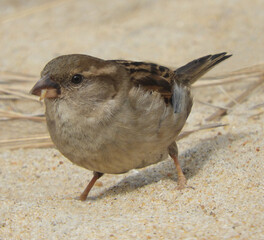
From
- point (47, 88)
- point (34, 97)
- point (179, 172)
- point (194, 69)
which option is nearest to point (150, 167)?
point (179, 172)

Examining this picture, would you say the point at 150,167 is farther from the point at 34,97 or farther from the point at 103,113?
the point at 34,97

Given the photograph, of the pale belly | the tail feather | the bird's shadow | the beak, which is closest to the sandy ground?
the bird's shadow

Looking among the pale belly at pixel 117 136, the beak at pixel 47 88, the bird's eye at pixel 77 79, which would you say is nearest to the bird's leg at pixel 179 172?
the pale belly at pixel 117 136

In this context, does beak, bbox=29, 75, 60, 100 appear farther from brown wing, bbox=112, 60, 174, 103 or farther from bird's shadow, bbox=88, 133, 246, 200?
bird's shadow, bbox=88, 133, 246, 200

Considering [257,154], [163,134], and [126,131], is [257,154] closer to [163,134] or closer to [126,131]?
[163,134]

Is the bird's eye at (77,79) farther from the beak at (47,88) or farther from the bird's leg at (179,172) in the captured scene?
the bird's leg at (179,172)

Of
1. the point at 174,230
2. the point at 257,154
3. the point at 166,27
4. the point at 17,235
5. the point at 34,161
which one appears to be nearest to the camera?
the point at 174,230

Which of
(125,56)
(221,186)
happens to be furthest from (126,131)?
(125,56)
